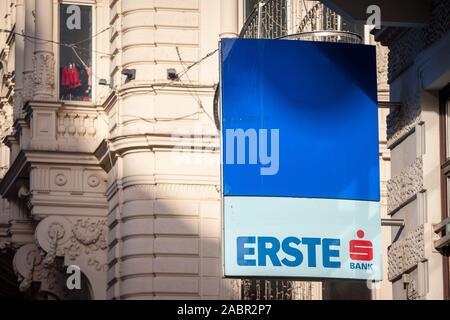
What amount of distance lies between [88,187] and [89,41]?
3.17 metres

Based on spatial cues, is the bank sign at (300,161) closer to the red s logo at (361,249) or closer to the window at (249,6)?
the red s logo at (361,249)

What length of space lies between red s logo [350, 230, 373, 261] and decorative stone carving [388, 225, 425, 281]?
42 centimetres

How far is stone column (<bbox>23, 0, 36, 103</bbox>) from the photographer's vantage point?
1537 inches

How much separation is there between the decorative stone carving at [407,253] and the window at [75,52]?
62.5 feet

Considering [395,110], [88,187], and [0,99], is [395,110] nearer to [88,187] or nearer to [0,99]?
[88,187]

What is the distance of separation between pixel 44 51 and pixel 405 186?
1983 centimetres

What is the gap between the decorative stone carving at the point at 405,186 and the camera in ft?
63.3

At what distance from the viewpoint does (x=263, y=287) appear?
34.8 meters

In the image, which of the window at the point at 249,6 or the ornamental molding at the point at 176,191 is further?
the window at the point at 249,6

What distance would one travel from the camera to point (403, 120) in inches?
788

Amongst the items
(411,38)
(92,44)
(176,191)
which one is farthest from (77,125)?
(411,38)

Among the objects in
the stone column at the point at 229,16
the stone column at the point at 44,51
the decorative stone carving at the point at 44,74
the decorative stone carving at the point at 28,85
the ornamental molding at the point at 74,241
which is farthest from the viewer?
the decorative stone carving at the point at 28,85

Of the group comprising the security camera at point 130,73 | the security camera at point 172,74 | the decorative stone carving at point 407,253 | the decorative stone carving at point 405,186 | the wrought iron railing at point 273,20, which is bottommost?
the decorative stone carving at point 407,253

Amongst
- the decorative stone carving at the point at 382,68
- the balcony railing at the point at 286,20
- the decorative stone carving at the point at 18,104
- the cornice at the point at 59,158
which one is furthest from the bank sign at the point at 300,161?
the decorative stone carving at the point at 18,104
